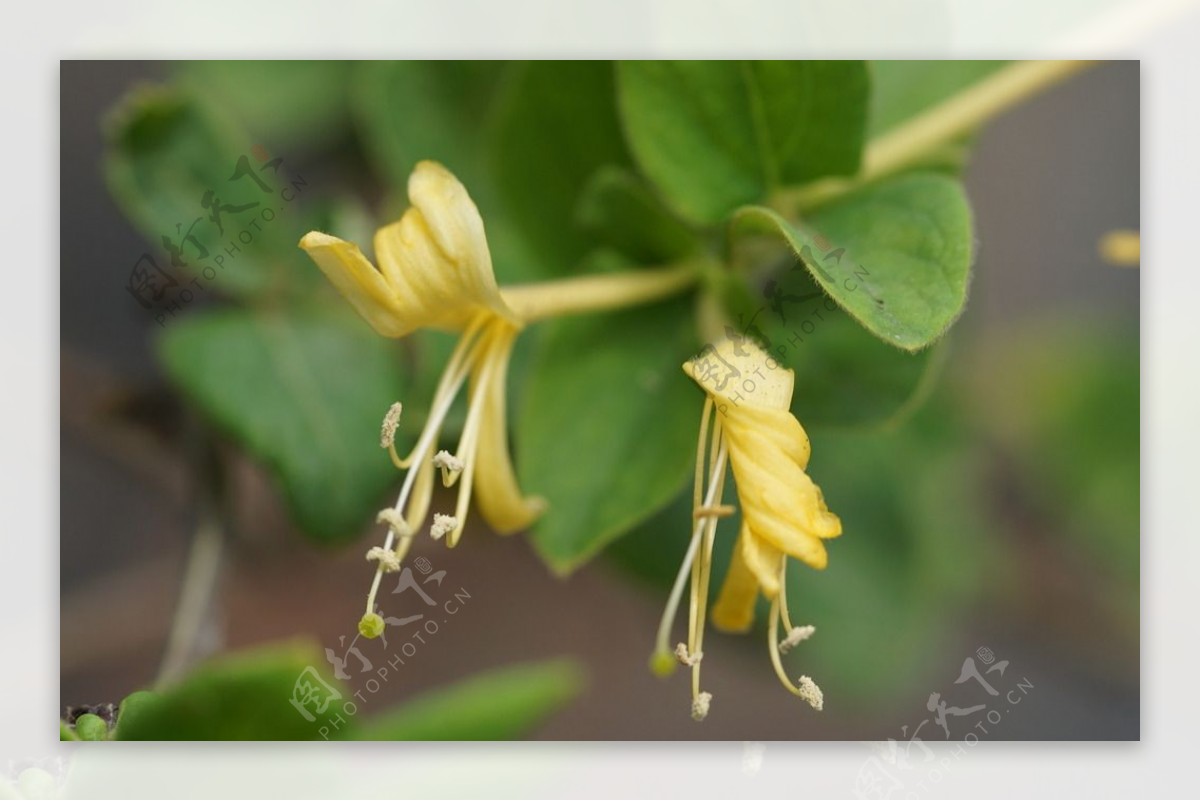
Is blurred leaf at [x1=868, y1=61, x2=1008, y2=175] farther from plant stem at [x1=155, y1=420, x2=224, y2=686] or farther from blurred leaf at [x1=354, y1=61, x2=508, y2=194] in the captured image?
plant stem at [x1=155, y1=420, x2=224, y2=686]

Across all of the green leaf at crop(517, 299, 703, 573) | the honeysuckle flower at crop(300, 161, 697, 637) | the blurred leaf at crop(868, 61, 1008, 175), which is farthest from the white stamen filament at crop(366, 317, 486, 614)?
the blurred leaf at crop(868, 61, 1008, 175)

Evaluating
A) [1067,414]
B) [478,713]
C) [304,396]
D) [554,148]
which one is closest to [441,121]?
[554,148]

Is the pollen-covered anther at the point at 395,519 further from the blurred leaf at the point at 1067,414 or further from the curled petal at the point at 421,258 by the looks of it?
the blurred leaf at the point at 1067,414

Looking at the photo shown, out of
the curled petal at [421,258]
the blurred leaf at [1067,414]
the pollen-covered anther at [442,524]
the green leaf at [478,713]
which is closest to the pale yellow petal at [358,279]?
the curled petal at [421,258]

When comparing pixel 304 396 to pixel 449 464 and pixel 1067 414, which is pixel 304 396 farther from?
pixel 1067 414

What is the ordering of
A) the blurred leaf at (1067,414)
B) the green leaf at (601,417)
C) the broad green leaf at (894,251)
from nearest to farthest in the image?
the broad green leaf at (894,251) < the green leaf at (601,417) < the blurred leaf at (1067,414)

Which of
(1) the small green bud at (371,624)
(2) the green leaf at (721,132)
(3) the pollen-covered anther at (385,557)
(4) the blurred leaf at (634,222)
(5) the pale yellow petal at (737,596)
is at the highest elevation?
(2) the green leaf at (721,132)
